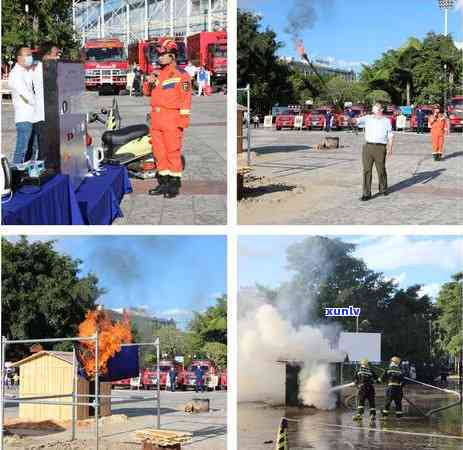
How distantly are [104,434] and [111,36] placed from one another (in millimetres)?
2426

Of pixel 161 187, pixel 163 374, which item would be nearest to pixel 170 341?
pixel 163 374

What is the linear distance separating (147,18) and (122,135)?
2.39 ft

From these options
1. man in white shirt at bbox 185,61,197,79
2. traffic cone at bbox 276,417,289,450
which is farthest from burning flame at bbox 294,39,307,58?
traffic cone at bbox 276,417,289,450

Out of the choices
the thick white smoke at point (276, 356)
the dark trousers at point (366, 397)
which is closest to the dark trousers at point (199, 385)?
the thick white smoke at point (276, 356)

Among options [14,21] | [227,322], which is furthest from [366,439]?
[14,21]

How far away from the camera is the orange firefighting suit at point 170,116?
7.16 metres

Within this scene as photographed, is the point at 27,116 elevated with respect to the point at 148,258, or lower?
elevated

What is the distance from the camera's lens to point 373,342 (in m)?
6.98

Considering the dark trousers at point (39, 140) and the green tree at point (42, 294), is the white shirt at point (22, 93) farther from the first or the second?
the green tree at point (42, 294)

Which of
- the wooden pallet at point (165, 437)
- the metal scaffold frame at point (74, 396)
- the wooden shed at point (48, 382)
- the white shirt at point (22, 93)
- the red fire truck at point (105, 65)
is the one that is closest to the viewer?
the wooden pallet at point (165, 437)

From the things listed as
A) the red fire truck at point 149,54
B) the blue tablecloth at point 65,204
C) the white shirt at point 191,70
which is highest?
the red fire truck at point 149,54

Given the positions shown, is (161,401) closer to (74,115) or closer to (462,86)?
(74,115)

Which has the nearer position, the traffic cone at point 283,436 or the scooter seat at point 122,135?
the traffic cone at point 283,436

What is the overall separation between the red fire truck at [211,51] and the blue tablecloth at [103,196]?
82 cm
